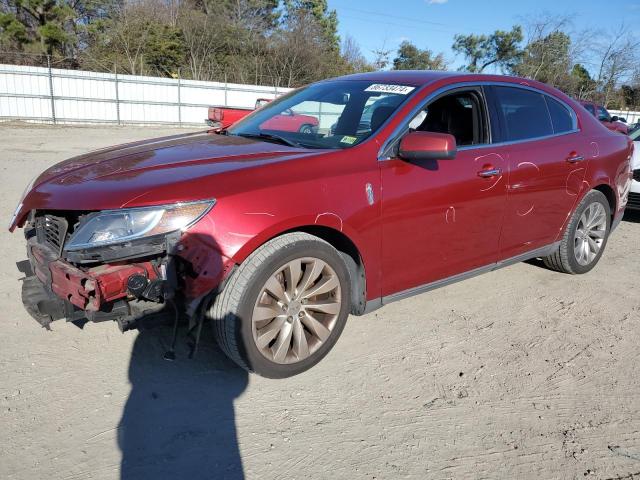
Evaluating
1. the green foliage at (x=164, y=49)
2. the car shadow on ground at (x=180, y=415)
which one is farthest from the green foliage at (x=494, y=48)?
the car shadow on ground at (x=180, y=415)

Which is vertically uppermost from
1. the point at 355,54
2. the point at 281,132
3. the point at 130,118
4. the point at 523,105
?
the point at 355,54

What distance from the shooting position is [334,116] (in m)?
3.61

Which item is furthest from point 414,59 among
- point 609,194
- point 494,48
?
point 609,194

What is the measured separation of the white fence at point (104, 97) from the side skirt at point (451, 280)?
21.0 m

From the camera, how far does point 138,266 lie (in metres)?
2.56

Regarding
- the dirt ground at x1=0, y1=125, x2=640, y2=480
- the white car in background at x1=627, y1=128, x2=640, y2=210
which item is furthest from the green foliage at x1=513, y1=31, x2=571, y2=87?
the dirt ground at x1=0, y1=125, x2=640, y2=480

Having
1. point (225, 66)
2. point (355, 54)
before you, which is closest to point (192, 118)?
point (225, 66)

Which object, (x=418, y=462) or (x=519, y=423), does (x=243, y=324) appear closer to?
(x=418, y=462)

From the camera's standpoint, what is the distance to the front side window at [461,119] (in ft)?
12.1

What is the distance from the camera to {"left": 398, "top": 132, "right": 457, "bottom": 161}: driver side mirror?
119 inches

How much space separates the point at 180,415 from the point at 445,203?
2.03 m

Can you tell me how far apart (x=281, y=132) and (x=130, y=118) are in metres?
20.7

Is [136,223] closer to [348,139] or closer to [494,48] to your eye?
[348,139]

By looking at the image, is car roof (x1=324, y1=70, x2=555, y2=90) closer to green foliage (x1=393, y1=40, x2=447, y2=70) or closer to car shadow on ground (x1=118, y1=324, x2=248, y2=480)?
car shadow on ground (x1=118, y1=324, x2=248, y2=480)
